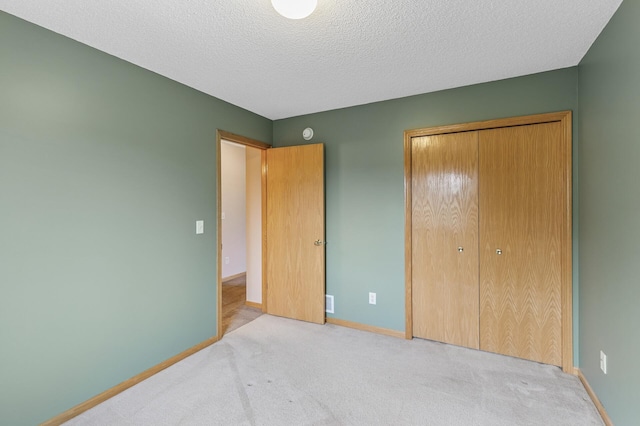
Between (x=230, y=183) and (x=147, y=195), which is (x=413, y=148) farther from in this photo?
(x=230, y=183)

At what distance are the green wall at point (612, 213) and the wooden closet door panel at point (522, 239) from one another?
0.19 metres

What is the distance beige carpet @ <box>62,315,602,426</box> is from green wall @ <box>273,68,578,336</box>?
533 mm

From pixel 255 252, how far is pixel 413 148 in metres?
2.31

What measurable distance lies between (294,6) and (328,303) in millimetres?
2746

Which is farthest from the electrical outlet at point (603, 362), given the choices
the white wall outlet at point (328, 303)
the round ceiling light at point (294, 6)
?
the round ceiling light at point (294, 6)

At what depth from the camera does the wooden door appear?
10.5 feet

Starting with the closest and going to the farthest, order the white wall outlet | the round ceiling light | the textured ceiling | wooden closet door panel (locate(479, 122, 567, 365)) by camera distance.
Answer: the round ceiling light
the textured ceiling
wooden closet door panel (locate(479, 122, 567, 365))
the white wall outlet

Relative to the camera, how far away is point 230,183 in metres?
5.53

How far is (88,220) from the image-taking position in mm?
1899

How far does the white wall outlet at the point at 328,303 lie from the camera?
325 centimetres

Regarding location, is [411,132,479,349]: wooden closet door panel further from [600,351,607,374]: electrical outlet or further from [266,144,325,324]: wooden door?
[266,144,325,324]: wooden door

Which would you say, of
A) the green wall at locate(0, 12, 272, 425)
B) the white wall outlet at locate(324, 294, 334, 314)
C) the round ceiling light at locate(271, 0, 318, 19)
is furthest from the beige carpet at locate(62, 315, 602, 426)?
the round ceiling light at locate(271, 0, 318, 19)

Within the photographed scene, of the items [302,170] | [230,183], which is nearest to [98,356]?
[302,170]

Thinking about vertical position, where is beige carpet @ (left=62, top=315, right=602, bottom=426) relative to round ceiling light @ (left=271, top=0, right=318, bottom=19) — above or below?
below
